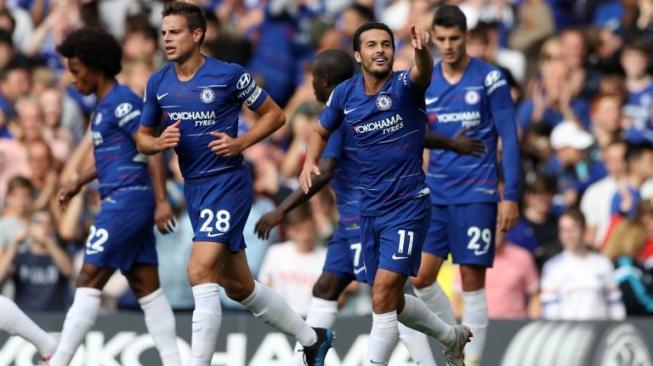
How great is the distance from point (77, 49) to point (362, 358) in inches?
147

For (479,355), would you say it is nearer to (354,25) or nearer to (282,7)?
(354,25)

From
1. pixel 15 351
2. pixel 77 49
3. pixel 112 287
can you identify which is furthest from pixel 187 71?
pixel 112 287

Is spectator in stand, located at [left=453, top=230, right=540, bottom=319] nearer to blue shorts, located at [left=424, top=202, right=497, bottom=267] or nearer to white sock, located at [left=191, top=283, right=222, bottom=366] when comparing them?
blue shorts, located at [left=424, top=202, right=497, bottom=267]

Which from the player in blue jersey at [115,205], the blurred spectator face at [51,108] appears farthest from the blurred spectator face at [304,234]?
the blurred spectator face at [51,108]

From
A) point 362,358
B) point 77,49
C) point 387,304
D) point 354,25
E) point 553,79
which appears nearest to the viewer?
point 387,304

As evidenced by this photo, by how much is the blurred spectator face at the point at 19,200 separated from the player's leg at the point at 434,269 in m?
5.16

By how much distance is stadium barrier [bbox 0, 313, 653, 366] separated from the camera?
1438cm

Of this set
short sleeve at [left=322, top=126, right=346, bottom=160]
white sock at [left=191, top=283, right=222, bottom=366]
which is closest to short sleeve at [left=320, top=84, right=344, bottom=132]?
short sleeve at [left=322, top=126, right=346, bottom=160]

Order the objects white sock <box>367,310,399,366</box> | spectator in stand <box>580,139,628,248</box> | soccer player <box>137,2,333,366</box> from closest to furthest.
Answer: white sock <box>367,310,399,366</box> < soccer player <box>137,2,333,366</box> < spectator in stand <box>580,139,628,248</box>

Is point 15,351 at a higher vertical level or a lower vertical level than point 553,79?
lower

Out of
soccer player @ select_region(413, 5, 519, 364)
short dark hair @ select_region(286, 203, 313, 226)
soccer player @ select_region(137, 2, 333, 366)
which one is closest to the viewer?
soccer player @ select_region(137, 2, 333, 366)

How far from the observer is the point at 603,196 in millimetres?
16844

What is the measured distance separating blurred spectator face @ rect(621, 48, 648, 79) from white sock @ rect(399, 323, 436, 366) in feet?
22.5

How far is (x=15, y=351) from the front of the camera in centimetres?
1477
